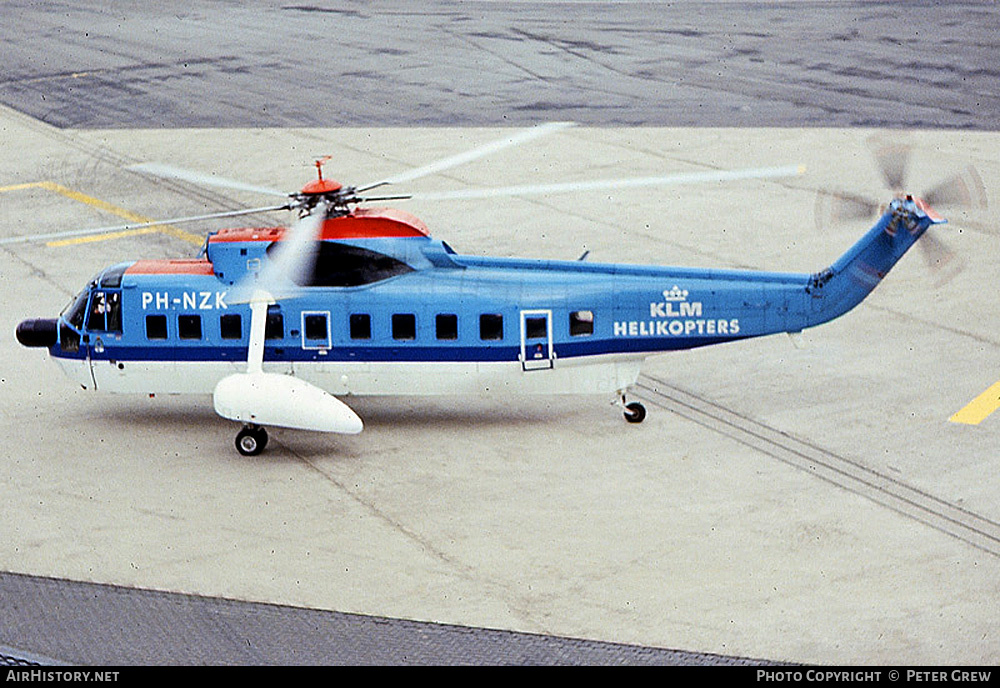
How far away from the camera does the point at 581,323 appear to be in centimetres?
1903

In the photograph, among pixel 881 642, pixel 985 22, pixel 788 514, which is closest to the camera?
pixel 881 642

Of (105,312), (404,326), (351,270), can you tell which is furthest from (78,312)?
(404,326)

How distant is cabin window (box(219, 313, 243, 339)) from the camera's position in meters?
19.5

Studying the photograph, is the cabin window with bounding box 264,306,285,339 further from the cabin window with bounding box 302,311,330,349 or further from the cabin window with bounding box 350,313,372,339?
the cabin window with bounding box 350,313,372,339

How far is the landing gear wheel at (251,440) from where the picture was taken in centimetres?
1900

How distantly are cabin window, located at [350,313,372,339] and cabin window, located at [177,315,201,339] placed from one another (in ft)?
6.83

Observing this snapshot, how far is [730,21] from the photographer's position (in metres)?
46.8

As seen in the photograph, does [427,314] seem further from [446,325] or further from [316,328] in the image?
[316,328]

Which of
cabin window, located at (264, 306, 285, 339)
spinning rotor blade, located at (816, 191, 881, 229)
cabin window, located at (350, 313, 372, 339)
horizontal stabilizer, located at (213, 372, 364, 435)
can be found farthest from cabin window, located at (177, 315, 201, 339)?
spinning rotor blade, located at (816, 191, 881, 229)

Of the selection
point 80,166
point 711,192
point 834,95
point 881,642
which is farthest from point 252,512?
point 834,95

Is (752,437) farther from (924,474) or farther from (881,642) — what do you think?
(881,642)

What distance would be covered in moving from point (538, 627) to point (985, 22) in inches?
1427

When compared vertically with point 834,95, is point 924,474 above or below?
below

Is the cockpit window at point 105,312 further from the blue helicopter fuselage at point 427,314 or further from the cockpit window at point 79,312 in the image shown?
the cockpit window at point 79,312
